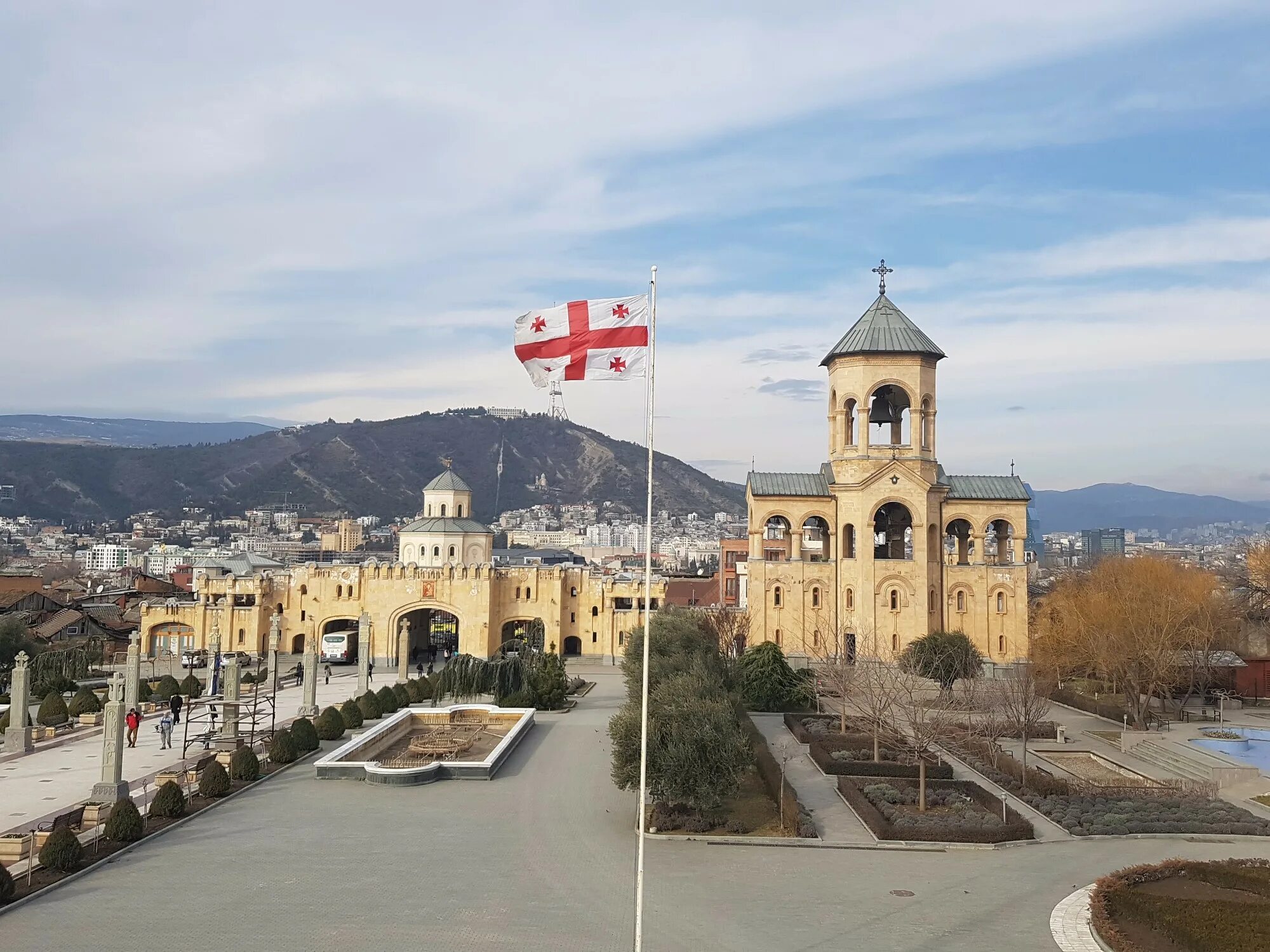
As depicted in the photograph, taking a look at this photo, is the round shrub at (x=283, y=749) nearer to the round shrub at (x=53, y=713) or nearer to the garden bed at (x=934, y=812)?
the round shrub at (x=53, y=713)

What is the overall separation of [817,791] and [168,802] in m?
14.3

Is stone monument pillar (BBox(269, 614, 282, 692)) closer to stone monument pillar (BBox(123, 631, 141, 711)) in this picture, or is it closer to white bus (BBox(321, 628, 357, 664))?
white bus (BBox(321, 628, 357, 664))

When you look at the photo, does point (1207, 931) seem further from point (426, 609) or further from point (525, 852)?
point (426, 609)

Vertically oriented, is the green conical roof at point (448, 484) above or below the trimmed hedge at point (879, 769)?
above

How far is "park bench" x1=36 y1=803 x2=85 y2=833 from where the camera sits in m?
18.2

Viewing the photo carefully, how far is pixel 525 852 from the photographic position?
1919cm

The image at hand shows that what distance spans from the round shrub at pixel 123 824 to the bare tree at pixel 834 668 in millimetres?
17105

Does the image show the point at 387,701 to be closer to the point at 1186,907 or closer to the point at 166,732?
the point at 166,732

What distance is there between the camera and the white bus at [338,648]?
5569 centimetres

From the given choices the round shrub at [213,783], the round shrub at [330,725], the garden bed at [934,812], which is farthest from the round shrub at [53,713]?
the garden bed at [934,812]

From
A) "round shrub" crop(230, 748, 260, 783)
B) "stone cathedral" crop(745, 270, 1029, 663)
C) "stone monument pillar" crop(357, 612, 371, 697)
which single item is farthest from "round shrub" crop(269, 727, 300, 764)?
"stone cathedral" crop(745, 270, 1029, 663)

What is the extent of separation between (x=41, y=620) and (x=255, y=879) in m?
46.8

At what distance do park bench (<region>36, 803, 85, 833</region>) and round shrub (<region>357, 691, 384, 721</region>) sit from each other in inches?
542

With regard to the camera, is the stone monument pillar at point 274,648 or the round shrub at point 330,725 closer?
the round shrub at point 330,725
